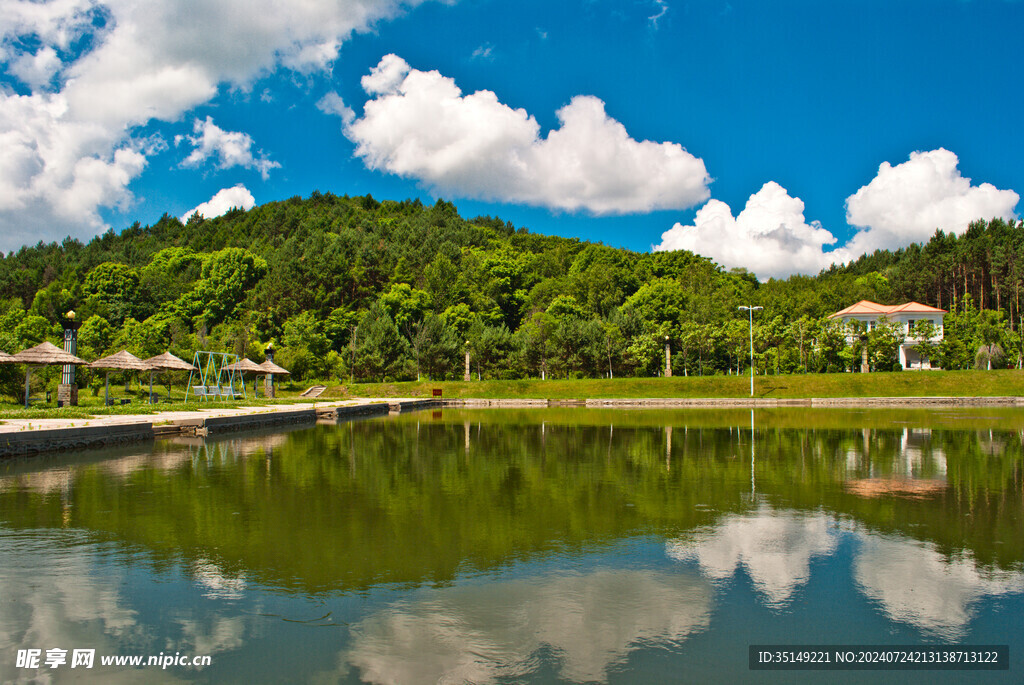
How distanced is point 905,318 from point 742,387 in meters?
30.1

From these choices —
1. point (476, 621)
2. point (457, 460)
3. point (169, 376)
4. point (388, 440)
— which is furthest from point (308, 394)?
point (476, 621)

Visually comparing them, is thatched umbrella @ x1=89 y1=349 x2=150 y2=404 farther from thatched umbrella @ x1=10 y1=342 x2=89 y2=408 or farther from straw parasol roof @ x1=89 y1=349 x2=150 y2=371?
thatched umbrella @ x1=10 y1=342 x2=89 y2=408

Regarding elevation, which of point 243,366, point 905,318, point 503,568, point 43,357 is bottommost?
point 503,568

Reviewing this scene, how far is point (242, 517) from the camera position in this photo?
9953 millimetres

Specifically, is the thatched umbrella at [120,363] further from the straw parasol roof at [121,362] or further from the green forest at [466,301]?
the green forest at [466,301]

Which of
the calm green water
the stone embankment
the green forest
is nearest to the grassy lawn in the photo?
the green forest

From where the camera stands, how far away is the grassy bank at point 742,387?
5000cm

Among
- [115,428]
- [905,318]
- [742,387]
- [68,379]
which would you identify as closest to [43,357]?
[68,379]

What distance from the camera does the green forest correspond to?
64.8 metres

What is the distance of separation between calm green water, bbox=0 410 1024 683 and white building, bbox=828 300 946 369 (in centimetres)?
5972

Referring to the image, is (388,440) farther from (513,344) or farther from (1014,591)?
(513,344)

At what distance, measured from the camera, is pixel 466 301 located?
3339 inches

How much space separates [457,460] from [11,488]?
9147 mm

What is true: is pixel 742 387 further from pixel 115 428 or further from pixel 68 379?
pixel 115 428
